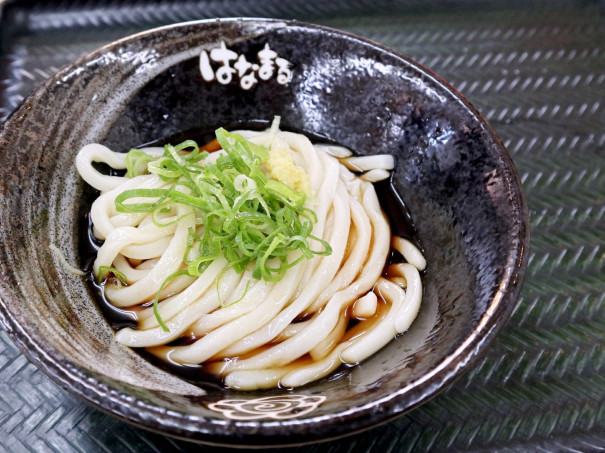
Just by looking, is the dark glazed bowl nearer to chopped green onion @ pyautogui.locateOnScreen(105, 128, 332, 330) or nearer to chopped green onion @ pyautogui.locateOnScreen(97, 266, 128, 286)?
chopped green onion @ pyautogui.locateOnScreen(97, 266, 128, 286)

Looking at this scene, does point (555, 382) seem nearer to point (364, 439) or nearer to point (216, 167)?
point (364, 439)

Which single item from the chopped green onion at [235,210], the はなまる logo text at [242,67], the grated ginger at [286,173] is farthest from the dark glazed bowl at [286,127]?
the grated ginger at [286,173]

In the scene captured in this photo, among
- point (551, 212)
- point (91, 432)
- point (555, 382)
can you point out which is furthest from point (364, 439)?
point (551, 212)

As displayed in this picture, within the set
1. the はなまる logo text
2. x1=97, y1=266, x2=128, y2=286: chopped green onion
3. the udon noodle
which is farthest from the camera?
the はなまる logo text

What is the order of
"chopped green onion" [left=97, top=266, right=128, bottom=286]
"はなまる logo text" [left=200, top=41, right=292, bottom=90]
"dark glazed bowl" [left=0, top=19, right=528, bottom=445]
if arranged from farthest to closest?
"はなまる logo text" [left=200, top=41, right=292, bottom=90]
"chopped green onion" [left=97, top=266, right=128, bottom=286]
"dark glazed bowl" [left=0, top=19, right=528, bottom=445]

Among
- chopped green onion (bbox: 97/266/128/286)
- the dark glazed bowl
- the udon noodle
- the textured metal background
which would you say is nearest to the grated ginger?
the udon noodle

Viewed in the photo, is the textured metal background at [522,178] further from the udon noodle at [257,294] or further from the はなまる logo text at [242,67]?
the はなまる logo text at [242,67]

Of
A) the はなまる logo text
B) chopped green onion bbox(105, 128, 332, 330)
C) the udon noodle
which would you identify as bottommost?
the udon noodle
